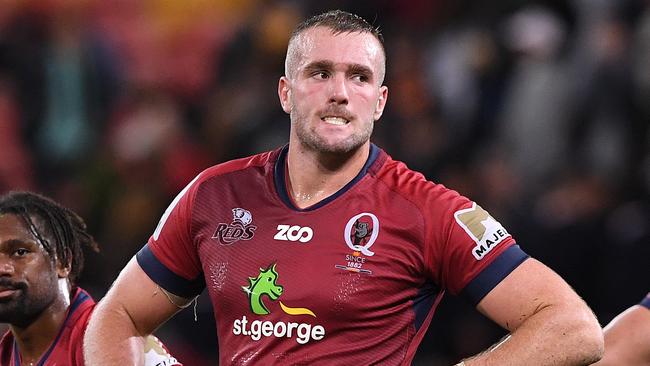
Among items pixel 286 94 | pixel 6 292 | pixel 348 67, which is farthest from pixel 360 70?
pixel 6 292

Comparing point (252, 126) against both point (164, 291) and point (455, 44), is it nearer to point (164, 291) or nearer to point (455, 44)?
point (455, 44)

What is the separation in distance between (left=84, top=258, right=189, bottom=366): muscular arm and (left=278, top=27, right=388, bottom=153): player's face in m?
0.76

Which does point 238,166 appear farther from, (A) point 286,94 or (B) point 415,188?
(B) point 415,188

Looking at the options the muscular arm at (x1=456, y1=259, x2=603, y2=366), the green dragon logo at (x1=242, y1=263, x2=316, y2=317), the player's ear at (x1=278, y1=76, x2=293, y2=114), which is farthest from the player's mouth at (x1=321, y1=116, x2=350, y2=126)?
the muscular arm at (x1=456, y1=259, x2=603, y2=366)

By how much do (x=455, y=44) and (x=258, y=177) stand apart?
4.44 metres

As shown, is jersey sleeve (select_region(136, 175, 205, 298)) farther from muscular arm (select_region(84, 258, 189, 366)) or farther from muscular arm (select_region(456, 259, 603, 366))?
muscular arm (select_region(456, 259, 603, 366))

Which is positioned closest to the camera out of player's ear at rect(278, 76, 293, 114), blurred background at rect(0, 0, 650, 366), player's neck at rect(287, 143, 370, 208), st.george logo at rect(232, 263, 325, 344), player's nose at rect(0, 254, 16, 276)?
st.george logo at rect(232, 263, 325, 344)

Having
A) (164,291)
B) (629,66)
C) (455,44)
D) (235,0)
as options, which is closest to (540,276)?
(164,291)

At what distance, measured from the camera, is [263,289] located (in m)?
3.93

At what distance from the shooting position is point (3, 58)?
9.42 meters

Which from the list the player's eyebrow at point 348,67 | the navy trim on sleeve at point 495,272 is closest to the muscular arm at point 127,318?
the player's eyebrow at point 348,67

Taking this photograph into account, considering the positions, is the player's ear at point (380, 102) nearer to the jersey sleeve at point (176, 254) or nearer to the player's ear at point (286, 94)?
the player's ear at point (286, 94)

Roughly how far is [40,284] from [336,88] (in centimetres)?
140

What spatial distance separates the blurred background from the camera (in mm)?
6930
